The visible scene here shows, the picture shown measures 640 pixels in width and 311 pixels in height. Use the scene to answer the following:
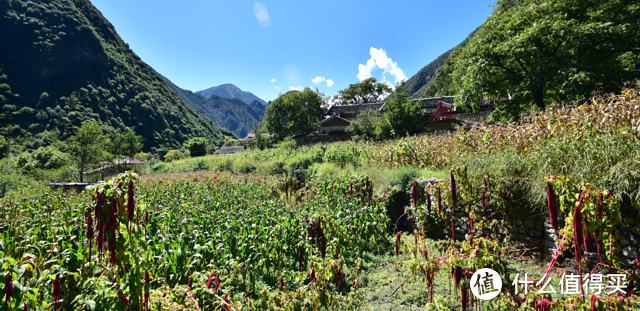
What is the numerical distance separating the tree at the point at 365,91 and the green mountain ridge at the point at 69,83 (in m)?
42.3

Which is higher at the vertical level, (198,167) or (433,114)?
(433,114)

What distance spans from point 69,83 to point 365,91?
6126cm

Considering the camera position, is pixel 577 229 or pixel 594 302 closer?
pixel 594 302

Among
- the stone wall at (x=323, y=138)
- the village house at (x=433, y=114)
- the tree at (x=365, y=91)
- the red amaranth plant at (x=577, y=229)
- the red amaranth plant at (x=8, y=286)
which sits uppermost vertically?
the tree at (x=365, y=91)

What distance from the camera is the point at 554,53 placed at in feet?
41.4

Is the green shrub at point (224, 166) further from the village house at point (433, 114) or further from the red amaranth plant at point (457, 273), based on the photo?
the red amaranth plant at point (457, 273)

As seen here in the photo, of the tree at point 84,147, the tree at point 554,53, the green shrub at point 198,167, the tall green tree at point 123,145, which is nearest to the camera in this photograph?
the tree at point 554,53

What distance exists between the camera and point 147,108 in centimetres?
5844

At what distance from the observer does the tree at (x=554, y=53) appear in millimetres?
10906

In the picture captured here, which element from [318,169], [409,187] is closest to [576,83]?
[409,187]

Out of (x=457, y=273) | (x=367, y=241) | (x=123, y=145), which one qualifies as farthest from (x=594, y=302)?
(x=123, y=145)

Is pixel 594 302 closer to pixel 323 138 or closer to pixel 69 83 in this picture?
pixel 323 138

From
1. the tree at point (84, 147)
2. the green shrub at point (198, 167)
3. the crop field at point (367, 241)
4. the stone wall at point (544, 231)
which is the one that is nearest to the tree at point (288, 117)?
the green shrub at point (198, 167)

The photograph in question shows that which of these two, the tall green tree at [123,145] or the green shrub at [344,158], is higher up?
the tall green tree at [123,145]
